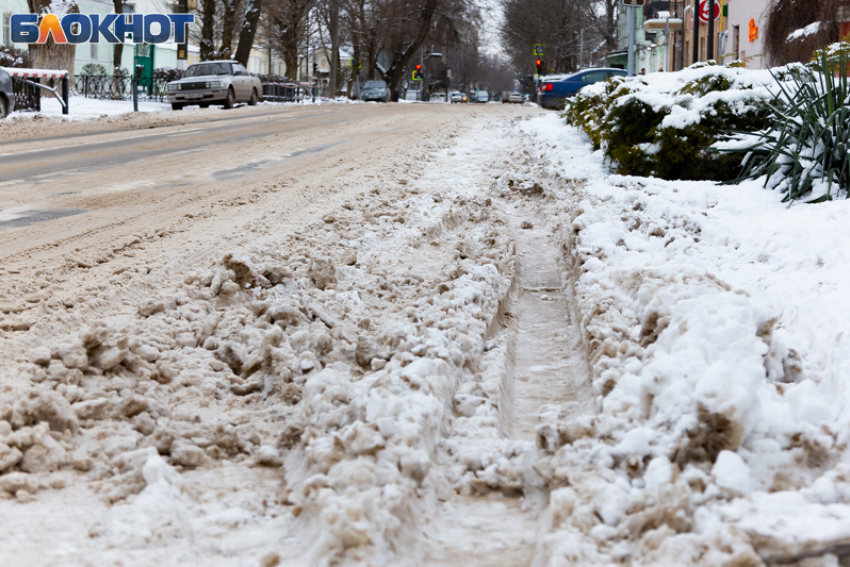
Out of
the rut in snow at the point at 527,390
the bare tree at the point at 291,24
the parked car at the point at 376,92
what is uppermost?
the bare tree at the point at 291,24

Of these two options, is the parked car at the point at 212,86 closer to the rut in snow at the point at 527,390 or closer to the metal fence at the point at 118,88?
the metal fence at the point at 118,88

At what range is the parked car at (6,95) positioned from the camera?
1813 centimetres

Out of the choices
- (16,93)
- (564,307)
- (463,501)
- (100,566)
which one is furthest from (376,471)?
(16,93)

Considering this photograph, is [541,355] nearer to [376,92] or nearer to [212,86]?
[212,86]

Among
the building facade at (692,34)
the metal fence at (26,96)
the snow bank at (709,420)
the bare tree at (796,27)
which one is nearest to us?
the snow bank at (709,420)

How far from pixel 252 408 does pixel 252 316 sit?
3.03 feet

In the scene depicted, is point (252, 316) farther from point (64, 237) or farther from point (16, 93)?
point (16, 93)

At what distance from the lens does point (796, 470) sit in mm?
2449

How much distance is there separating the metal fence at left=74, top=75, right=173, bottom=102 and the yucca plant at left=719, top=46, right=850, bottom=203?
27354 millimetres

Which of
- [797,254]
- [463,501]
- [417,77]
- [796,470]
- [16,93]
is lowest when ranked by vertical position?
[463,501]

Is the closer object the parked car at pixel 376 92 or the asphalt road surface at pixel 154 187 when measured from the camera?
the asphalt road surface at pixel 154 187

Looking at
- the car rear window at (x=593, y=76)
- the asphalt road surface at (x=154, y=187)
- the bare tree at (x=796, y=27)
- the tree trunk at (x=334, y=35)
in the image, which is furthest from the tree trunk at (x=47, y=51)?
the tree trunk at (x=334, y=35)

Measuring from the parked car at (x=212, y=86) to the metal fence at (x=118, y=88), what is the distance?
11.0 feet

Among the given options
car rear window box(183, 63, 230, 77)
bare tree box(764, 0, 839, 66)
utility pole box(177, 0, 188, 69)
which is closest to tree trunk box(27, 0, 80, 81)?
car rear window box(183, 63, 230, 77)
